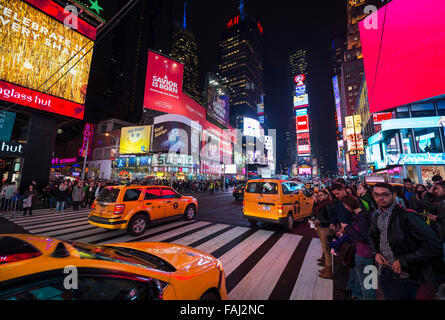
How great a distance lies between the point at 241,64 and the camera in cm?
11138

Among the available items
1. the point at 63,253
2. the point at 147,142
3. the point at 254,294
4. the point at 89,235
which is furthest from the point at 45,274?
the point at 147,142

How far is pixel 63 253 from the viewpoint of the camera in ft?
5.00

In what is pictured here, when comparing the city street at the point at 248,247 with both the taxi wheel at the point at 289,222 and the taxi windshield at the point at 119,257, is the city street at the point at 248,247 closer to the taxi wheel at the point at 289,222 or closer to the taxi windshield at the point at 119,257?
the taxi wheel at the point at 289,222

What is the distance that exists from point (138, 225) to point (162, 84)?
47.9 feet

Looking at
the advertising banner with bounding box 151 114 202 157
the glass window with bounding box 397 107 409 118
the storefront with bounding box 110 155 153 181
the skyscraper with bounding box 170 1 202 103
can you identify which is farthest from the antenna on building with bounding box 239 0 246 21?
the storefront with bounding box 110 155 153 181

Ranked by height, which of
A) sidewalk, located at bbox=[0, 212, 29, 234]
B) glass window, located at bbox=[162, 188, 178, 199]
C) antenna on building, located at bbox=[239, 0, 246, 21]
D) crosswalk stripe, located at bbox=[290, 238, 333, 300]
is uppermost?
antenna on building, located at bbox=[239, 0, 246, 21]

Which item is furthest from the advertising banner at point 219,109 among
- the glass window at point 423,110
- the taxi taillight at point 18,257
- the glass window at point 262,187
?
→ the taxi taillight at point 18,257

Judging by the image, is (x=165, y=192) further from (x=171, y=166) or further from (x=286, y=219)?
(x=171, y=166)

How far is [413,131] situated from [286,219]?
107 feet

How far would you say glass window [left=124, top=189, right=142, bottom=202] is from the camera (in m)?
6.47

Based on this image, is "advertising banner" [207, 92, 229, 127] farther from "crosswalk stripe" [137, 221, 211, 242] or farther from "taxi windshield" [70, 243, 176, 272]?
"taxi windshield" [70, 243, 176, 272]

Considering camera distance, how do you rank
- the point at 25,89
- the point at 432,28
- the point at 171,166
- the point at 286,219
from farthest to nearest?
the point at 171,166 < the point at 432,28 < the point at 25,89 < the point at 286,219

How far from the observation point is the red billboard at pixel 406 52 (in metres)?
19.2

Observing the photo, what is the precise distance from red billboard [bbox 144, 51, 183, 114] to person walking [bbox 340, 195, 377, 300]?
17586 mm
